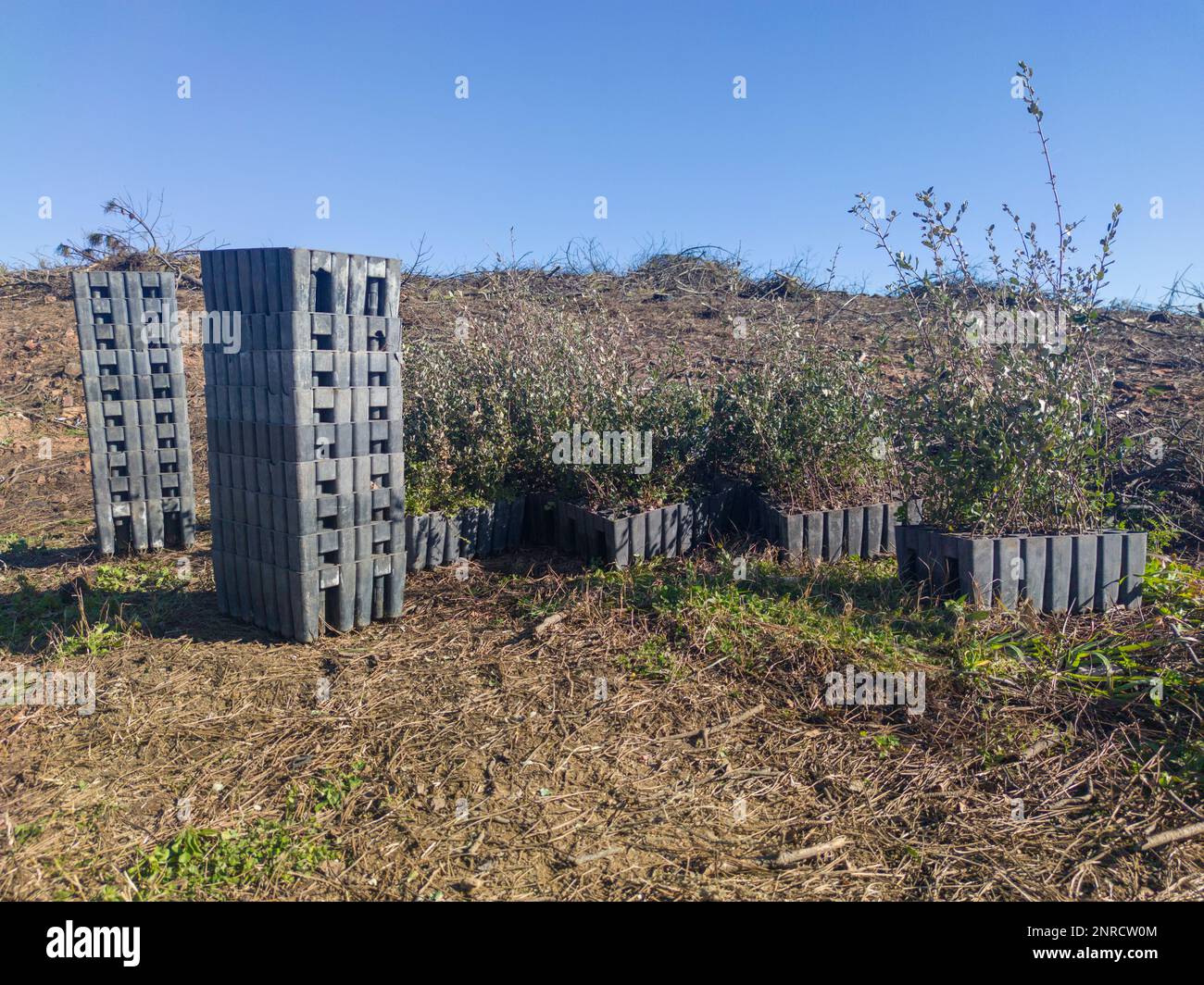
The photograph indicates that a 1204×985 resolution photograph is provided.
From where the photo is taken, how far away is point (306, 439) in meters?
4.79

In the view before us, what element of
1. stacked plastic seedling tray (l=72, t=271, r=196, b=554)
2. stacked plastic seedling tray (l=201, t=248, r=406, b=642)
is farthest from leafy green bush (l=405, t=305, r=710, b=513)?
stacked plastic seedling tray (l=72, t=271, r=196, b=554)

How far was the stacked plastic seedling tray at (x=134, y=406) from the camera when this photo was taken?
6.76m

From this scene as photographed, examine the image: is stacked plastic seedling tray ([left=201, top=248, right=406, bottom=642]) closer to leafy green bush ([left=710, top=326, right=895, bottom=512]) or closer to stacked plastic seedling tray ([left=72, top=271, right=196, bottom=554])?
stacked plastic seedling tray ([left=72, top=271, right=196, bottom=554])

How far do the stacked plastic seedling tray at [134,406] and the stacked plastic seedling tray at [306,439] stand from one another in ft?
6.61

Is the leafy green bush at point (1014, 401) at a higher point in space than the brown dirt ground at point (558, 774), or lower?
higher

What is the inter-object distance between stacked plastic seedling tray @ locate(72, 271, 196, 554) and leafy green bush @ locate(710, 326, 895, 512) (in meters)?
4.56

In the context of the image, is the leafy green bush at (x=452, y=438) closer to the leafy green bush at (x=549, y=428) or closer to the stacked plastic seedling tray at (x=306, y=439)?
the leafy green bush at (x=549, y=428)

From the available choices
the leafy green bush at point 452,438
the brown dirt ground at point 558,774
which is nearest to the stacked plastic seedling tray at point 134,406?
the brown dirt ground at point 558,774

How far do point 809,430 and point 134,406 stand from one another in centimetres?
544

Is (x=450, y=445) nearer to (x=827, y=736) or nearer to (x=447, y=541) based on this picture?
(x=447, y=541)

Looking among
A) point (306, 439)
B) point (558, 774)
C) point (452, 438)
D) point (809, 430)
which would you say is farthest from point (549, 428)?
point (558, 774)

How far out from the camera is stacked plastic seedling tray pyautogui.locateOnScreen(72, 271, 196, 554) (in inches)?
266

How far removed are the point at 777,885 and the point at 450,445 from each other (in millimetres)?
4714

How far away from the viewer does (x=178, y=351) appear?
717 cm
